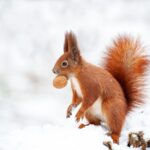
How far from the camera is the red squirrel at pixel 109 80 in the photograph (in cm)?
349

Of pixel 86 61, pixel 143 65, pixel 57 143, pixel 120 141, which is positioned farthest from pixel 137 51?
pixel 57 143

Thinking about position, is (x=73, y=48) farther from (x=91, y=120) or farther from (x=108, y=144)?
(x=108, y=144)

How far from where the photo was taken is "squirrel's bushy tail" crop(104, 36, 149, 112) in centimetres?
369

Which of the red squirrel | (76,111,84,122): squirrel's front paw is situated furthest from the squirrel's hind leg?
(76,111,84,122): squirrel's front paw

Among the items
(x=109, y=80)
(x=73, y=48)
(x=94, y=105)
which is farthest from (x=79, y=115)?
(x=73, y=48)

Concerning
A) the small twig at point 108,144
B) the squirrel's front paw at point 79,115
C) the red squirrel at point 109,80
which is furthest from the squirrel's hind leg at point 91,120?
the small twig at point 108,144

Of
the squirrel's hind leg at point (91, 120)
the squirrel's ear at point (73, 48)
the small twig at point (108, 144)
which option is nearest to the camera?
the small twig at point (108, 144)

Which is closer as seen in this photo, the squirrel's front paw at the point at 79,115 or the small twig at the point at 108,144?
the small twig at the point at 108,144

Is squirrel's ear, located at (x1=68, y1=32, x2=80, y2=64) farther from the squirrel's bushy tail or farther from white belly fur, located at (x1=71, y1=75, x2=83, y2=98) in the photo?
the squirrel's bushy tail

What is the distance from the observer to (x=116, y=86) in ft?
11.8

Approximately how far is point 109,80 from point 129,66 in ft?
0.66

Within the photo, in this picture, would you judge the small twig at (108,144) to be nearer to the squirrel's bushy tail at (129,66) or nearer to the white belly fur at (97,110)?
the white belly fur at (97,110)

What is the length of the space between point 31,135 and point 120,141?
0.53m

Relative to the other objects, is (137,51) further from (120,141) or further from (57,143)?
(57,143)
